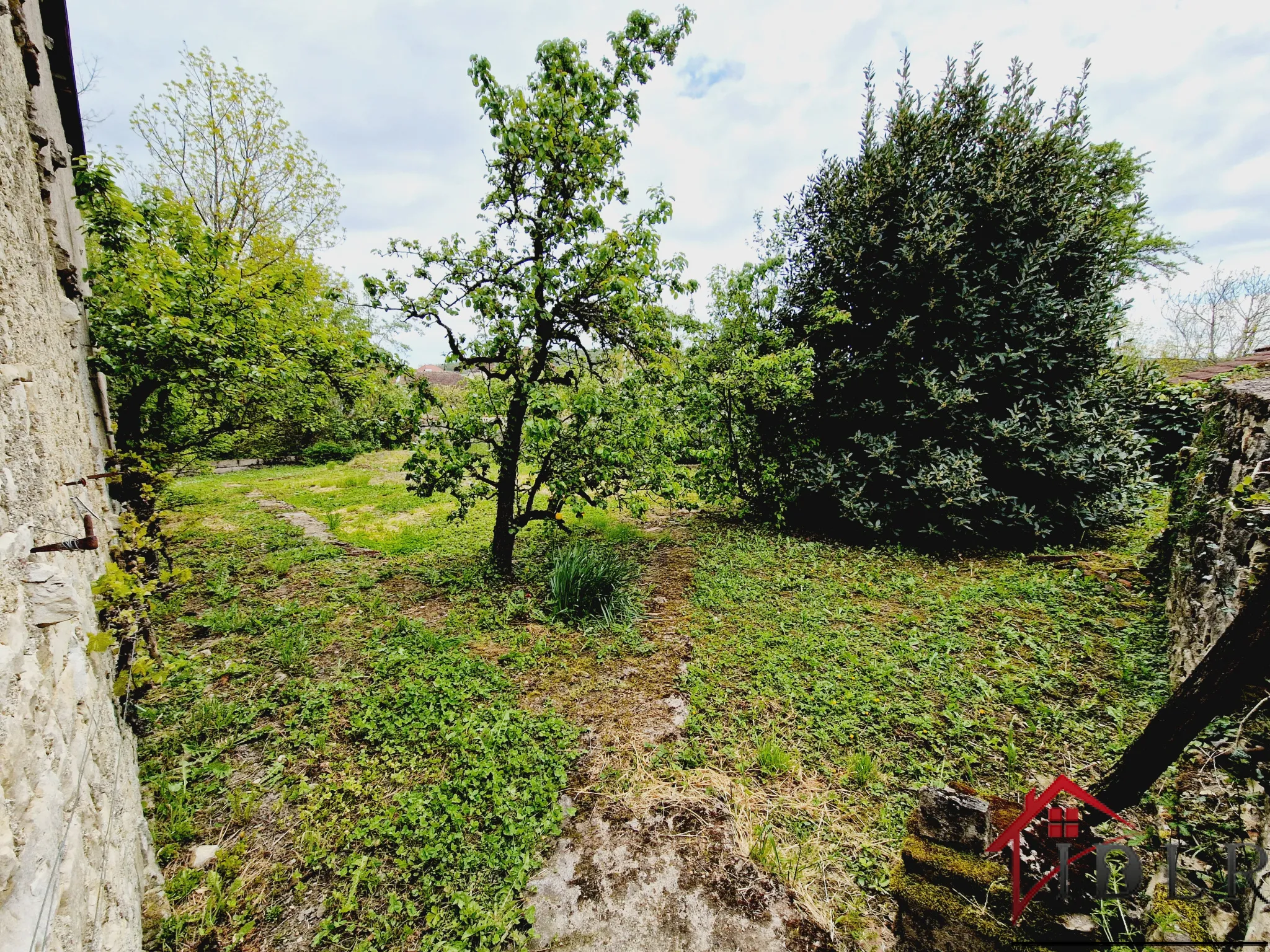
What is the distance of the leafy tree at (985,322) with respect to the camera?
5.50m

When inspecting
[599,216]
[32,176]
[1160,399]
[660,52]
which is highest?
[660,52]

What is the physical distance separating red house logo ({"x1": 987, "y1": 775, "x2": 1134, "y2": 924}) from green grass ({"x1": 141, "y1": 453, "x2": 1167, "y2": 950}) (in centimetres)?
60

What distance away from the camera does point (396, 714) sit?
308 cm

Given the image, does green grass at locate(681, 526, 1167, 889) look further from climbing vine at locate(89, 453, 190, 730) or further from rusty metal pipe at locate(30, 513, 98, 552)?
climbing vine at locate(89, 453, 190, 730)

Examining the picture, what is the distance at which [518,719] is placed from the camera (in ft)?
10.2

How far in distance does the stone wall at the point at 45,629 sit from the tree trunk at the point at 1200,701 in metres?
3.20

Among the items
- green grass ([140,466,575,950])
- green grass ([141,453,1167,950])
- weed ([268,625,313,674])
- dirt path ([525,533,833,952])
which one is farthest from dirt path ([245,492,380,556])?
dirt path ([525,533,833,952])

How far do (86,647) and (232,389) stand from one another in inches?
152

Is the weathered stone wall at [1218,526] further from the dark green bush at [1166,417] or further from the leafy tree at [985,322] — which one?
the dark green bush at [1166,417]

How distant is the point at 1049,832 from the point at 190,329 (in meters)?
5.78

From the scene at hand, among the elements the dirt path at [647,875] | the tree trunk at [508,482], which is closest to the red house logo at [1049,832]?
the dirt path at [647,875]

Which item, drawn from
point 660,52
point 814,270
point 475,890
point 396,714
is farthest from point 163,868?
point 814,270

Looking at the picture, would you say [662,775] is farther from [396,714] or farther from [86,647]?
[86,647]

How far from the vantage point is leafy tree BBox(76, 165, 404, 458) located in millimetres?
3414
